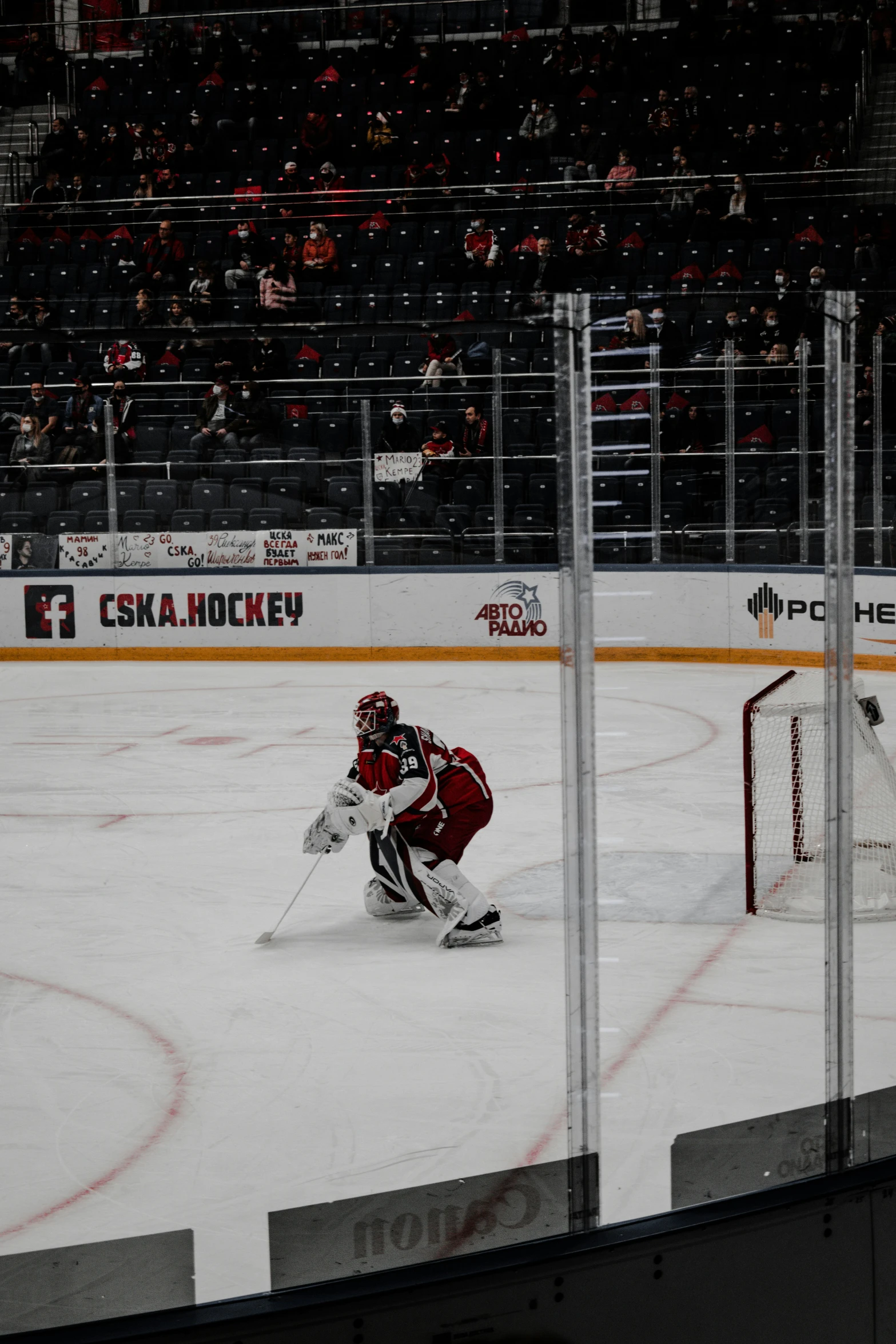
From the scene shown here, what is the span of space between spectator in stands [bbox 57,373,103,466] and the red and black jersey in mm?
8910

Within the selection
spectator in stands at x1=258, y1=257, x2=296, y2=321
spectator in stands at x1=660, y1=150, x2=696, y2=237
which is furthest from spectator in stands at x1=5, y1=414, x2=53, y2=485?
spectator in stands at x1=660, y1=150, x2=696, y2=237

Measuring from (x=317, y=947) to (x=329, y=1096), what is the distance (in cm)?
151

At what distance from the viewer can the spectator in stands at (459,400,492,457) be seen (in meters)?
13.0

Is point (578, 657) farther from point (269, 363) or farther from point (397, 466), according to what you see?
point (397, 466)

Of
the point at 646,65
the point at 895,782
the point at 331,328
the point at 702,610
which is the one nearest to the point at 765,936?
the point at 895,782

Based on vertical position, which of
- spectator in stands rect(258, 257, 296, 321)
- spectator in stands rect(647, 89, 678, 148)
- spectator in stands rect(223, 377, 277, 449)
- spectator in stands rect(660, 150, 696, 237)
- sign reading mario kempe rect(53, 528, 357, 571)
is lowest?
sign reading mario kempe rect(53, 528, 357, 571)

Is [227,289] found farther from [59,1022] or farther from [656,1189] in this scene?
[656,1189]

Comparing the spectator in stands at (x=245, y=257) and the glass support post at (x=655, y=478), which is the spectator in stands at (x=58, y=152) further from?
the glass support post at (x=655, y=478)

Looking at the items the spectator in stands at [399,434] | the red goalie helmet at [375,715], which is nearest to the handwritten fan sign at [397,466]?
the spectator in stands at [399,434]

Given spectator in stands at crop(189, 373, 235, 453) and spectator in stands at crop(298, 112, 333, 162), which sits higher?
spectator in stands at crop(298, 112, 333, 162)

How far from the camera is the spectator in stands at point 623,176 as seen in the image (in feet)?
52.4

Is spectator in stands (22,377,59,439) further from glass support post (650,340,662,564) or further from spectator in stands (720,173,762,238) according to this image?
spectator in stands (720,173,762,238)

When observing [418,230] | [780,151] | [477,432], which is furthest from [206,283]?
[780,151]

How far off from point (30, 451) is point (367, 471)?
3.13 meters
